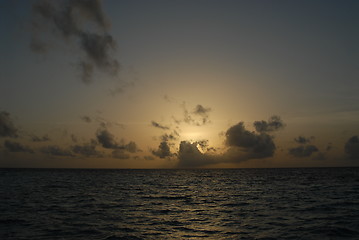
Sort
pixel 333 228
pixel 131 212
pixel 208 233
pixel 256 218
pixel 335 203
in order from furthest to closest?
pixel 335 203, pixel 131 212, pixel 256 218, pixel 333 228, pixel 208 233

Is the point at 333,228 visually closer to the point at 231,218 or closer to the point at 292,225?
the point at 292,225

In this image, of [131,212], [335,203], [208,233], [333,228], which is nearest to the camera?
[208,233]

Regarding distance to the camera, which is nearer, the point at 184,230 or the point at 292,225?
the point at 184,230

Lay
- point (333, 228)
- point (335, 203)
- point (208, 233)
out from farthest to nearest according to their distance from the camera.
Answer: point (335, 203)
point (333, 228)
point (208, 233)

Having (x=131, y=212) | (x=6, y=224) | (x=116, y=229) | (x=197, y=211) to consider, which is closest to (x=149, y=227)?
(x=116, y=229)

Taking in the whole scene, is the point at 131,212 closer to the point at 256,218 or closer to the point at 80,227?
the point at 80,227

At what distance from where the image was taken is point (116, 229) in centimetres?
2314

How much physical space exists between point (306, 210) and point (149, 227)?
1828cm

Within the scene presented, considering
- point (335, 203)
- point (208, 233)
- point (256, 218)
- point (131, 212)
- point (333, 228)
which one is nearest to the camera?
point (208, 233)

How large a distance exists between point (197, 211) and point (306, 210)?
471 inches

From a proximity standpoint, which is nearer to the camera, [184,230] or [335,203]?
[184,230]

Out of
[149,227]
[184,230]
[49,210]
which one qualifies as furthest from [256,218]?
[49,210]

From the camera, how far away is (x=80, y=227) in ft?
77.3

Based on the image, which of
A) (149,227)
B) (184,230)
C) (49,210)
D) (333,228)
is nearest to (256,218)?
(333,228)
